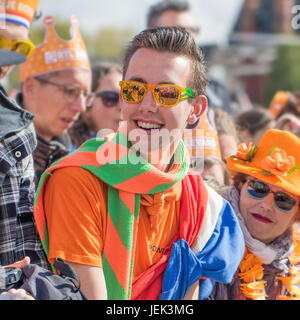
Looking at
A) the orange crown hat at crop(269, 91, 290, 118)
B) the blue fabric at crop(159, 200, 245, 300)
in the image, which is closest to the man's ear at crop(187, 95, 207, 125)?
the blue fabric at crop(159, 200, 245, 300)

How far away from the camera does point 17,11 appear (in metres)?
3.09

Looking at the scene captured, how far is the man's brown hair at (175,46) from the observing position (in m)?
2.41

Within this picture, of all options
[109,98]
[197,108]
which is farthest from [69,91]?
[197,108]

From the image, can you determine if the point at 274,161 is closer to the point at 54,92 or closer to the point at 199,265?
the point at 199,265

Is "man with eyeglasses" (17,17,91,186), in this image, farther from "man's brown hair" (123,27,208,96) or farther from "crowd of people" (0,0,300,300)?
"man's brown hair" (123,27,208,96)

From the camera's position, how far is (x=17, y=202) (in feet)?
7.84

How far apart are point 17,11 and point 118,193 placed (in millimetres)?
1500

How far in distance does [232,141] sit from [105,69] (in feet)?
4.74

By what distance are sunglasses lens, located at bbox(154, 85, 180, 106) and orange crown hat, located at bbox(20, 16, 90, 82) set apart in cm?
195

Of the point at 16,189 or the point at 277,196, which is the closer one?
the point at 16,189

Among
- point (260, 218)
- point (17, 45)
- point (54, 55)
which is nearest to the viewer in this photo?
point (17, 45)

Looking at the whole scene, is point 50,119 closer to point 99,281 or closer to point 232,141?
point 232,141

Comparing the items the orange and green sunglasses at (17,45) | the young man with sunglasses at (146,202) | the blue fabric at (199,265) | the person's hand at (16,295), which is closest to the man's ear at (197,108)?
the young man with sunglasses at (146,202)

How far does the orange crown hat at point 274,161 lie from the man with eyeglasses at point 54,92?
54.0 inches
